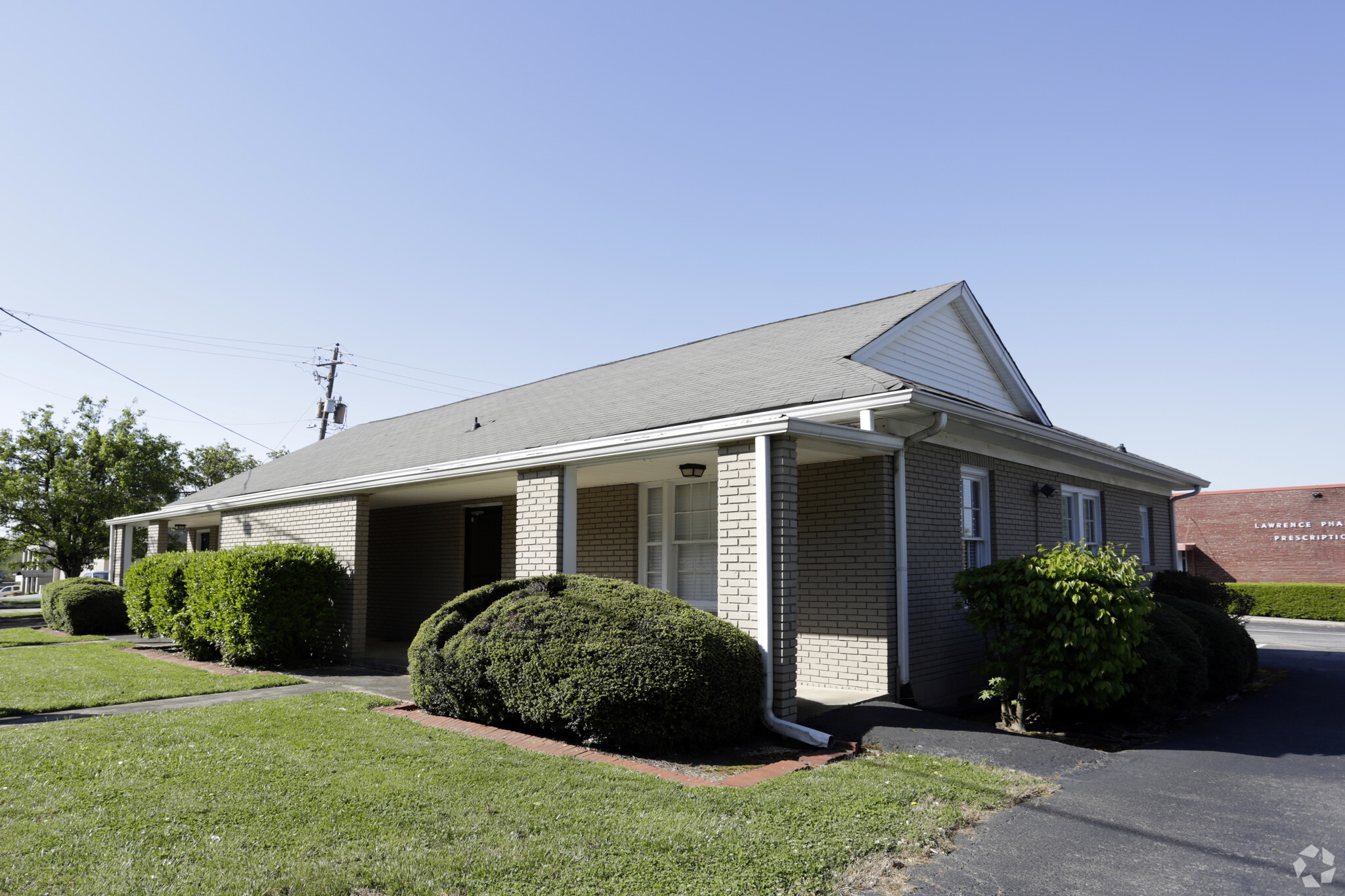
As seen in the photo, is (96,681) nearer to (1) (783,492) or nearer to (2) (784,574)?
(2) (784,574)

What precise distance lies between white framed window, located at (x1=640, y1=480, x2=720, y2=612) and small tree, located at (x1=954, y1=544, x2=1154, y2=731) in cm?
374

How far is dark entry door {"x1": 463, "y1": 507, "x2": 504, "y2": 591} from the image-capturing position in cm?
1414

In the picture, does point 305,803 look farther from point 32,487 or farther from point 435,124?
point 32,487

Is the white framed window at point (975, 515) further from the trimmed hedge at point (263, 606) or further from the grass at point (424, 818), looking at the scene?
the trimmed hedge at point (263, 606)

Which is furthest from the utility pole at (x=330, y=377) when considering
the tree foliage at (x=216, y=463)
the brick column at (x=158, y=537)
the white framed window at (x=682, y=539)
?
the white framed window at (x=682, y=539)

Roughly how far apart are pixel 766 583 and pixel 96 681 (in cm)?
888

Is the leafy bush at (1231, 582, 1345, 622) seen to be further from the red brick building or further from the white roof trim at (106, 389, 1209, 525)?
the white roof trim at (106, 389, 1209, 525)

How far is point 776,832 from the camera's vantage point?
14.4 ft

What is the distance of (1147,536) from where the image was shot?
15805 millimetres

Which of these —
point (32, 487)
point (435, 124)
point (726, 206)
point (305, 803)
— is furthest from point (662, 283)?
point (32, 487)

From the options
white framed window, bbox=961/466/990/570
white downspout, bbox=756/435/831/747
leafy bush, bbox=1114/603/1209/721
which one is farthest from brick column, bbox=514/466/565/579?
leafy bush, bbox=1114/603/1209/721

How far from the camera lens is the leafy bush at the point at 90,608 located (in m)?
17.4

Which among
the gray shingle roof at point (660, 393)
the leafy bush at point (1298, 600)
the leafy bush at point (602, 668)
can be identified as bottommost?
the leafy bush at point (1298, 600)

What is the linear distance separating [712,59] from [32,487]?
29643mm
